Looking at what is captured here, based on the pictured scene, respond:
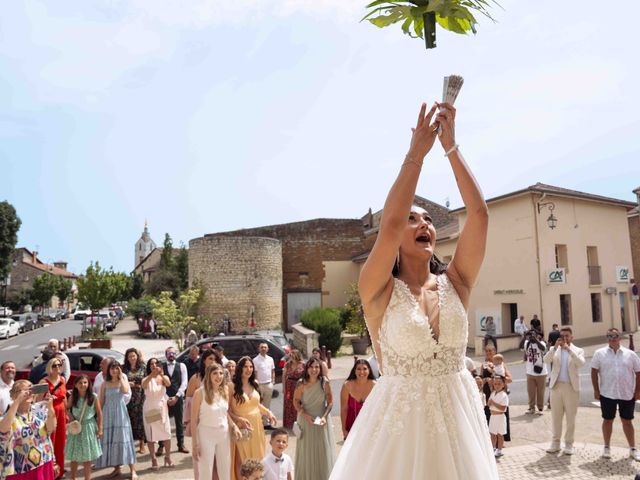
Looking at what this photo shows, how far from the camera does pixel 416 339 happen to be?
182cm

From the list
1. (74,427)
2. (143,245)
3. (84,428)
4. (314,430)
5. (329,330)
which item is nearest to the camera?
(314,430)

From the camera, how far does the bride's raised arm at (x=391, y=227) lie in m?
1.80

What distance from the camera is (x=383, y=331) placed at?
191 cm

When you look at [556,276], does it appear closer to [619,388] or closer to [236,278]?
[619,388]

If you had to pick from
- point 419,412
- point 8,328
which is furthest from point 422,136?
point 8,328

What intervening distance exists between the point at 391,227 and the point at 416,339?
0.42 metres

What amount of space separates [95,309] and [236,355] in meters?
22.5

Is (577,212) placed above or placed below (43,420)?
above

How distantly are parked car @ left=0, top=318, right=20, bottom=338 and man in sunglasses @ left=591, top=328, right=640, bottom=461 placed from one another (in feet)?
117

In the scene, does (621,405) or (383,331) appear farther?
(621,405)

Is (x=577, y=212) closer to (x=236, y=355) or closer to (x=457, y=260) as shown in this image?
(x=236, y=355)

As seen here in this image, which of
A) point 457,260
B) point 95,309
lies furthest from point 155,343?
point 457,260


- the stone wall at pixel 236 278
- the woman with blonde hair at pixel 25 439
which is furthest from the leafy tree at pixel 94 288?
the woman with blonde hair at pixel 25 439

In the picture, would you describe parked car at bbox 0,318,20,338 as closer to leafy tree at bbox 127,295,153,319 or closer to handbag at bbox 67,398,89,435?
leafy tree at bbox 127,295,153,319
